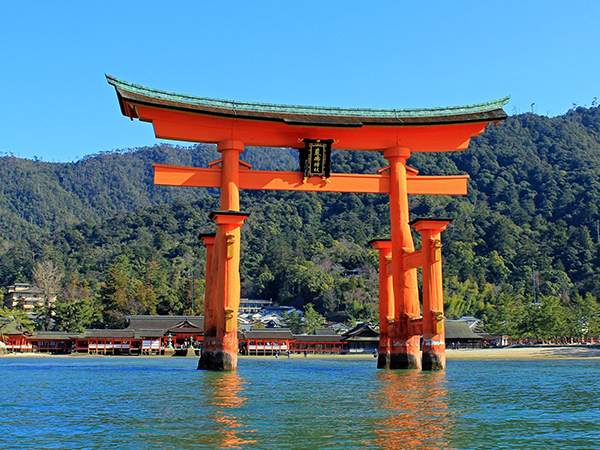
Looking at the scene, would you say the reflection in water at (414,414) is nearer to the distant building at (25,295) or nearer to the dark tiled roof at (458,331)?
the dark tiled roof at (458,331)

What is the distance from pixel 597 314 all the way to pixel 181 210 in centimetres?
7604

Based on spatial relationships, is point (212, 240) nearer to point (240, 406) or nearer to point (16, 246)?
point (240, 406)

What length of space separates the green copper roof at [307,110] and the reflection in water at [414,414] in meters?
7.73

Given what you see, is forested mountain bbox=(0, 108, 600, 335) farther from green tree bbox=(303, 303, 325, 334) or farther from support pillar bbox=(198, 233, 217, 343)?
support pillar bbox=(198, 233, 217, 343)

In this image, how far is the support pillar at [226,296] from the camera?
1702 cm

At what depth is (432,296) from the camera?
1681 centimetres

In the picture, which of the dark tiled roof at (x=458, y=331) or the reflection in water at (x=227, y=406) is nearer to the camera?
the reflection in water at (x=227, y=406)

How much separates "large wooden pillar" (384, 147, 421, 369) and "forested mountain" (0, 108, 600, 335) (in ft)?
101

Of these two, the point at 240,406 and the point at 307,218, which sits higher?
the point at 307,218

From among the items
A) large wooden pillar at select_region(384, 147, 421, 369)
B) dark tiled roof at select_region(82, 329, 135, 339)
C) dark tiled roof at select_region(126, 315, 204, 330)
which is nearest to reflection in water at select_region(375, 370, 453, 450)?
large wooden pillar at select_region(384, 147, 421, 369)

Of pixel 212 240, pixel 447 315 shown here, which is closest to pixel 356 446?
pixel 212 240

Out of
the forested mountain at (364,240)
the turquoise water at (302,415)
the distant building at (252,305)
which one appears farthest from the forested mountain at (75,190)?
the turquoise water at (302,415)

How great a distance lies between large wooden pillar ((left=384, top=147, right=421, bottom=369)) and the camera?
1833cm

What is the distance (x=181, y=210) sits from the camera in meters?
110
